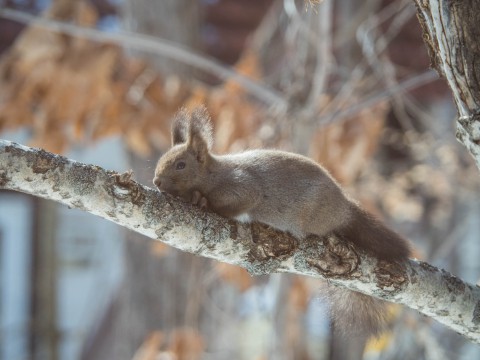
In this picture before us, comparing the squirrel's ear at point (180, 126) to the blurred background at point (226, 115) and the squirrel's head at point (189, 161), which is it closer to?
the squirrel's head at point (189, 161)

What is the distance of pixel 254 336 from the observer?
9102 millimetres

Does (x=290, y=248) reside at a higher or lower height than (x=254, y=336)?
lower

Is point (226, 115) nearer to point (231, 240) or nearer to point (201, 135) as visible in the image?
point (201, 135)

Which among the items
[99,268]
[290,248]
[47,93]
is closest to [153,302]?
[47,93]

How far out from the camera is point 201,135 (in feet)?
7.39

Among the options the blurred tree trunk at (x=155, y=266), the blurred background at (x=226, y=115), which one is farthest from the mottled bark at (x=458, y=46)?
the blurred tree trunk at (x=155, y=266)

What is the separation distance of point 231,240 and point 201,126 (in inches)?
22.6

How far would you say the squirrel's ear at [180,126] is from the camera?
2.32 meters

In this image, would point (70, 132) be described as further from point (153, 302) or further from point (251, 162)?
point (251, 162)

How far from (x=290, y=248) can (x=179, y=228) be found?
0.32 meters

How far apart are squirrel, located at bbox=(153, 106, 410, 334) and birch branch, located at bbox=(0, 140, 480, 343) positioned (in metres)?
0.12

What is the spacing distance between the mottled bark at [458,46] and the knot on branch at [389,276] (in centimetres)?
46

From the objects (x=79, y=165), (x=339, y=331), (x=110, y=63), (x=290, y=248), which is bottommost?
(x=339, y=331)

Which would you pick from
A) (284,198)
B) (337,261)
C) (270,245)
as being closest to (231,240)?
(270,245)
